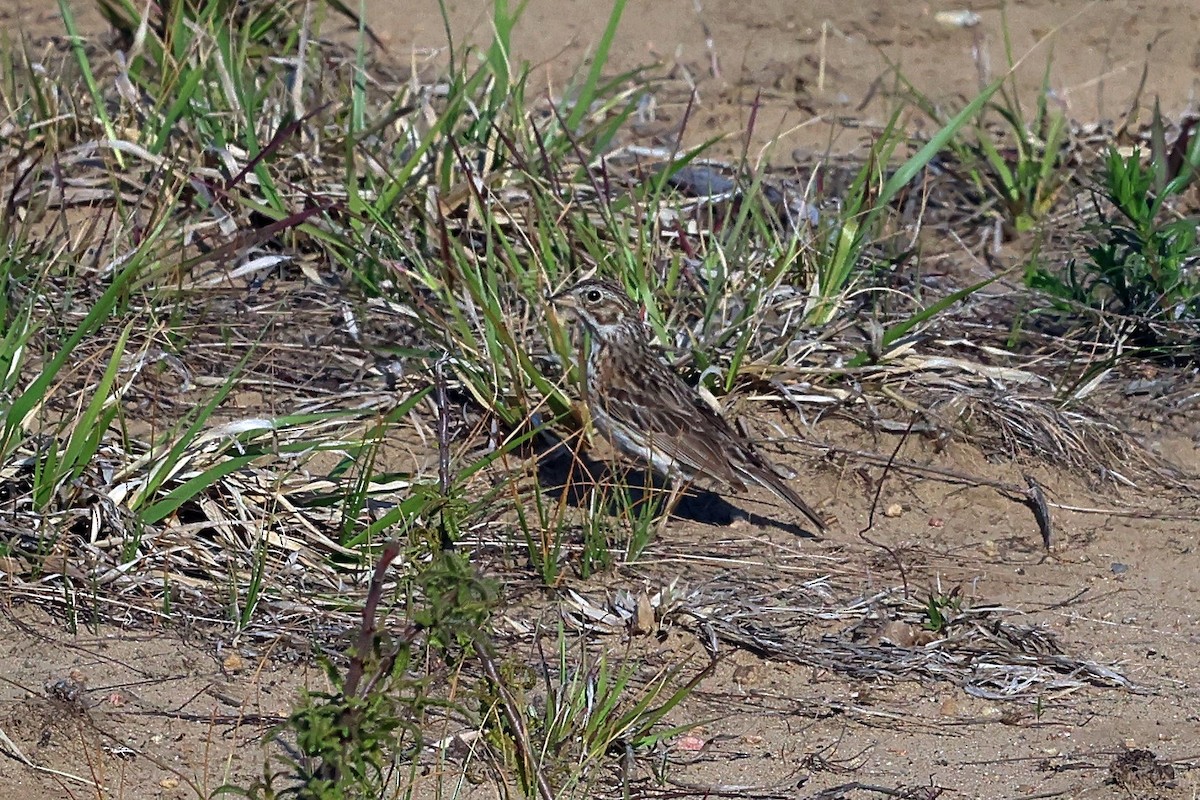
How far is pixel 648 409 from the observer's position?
210 inches

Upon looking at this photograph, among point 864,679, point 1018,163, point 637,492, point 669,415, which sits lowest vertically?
point 637,492

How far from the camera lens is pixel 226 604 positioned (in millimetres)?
4234

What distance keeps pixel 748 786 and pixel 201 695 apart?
1.30 m

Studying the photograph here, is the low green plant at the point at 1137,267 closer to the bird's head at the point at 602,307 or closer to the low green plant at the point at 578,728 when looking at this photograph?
the bird's head at the point at 602,307

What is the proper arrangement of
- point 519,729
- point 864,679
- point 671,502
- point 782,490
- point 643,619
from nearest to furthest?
point 519,729
point 864,679
point 643,619
point 671,502
point 782,490

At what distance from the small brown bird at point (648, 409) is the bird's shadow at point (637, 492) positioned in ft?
0.29

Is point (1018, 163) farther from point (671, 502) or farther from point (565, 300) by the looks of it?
point (671, 502)

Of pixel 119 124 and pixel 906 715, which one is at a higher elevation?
pixel 119 124

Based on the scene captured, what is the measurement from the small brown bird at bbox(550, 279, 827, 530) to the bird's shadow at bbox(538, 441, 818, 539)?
9cm

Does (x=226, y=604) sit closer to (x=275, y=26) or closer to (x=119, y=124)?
(x=119, y=124)

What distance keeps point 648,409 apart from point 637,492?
1.62 feet

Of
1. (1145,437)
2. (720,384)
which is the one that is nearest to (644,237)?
(720,384)

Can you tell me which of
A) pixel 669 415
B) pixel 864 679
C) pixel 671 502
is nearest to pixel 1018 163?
pixel 669 415

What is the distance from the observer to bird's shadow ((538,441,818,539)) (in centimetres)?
518
